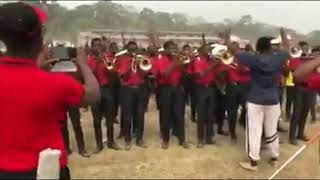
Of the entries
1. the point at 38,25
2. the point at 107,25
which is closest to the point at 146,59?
the point at 38,25

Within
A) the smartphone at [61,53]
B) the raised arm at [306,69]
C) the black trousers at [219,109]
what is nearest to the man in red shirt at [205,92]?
the black trousers at [219,109]

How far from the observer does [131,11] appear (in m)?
31.2

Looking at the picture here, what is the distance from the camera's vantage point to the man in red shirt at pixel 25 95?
2715 mm

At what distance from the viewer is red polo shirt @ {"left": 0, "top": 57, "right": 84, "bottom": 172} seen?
2.72 m

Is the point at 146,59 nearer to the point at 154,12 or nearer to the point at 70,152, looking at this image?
the point at 70,152

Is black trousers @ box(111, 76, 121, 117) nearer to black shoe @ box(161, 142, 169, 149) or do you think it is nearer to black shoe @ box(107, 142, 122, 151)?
black shoe @ box(107, 142, 122, 151)

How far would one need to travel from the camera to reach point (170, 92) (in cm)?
1013

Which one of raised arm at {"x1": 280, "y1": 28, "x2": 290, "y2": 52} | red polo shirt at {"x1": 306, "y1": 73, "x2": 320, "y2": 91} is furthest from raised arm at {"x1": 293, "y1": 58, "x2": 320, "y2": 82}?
raised arm at {"x1": 280, "y1": 28, "x2": 290, "y2": 52}

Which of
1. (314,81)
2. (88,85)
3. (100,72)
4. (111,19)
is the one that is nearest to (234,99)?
(100,72)

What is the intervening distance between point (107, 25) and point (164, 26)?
3511 mm

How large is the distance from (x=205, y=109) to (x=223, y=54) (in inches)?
38.0

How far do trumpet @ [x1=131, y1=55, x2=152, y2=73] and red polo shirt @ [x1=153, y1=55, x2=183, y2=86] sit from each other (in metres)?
0.17

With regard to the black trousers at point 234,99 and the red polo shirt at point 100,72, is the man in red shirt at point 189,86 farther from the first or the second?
the red polo shirt at point 100,72

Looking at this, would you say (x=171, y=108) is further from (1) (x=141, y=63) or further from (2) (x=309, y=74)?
(2) (x=309, y=74)
